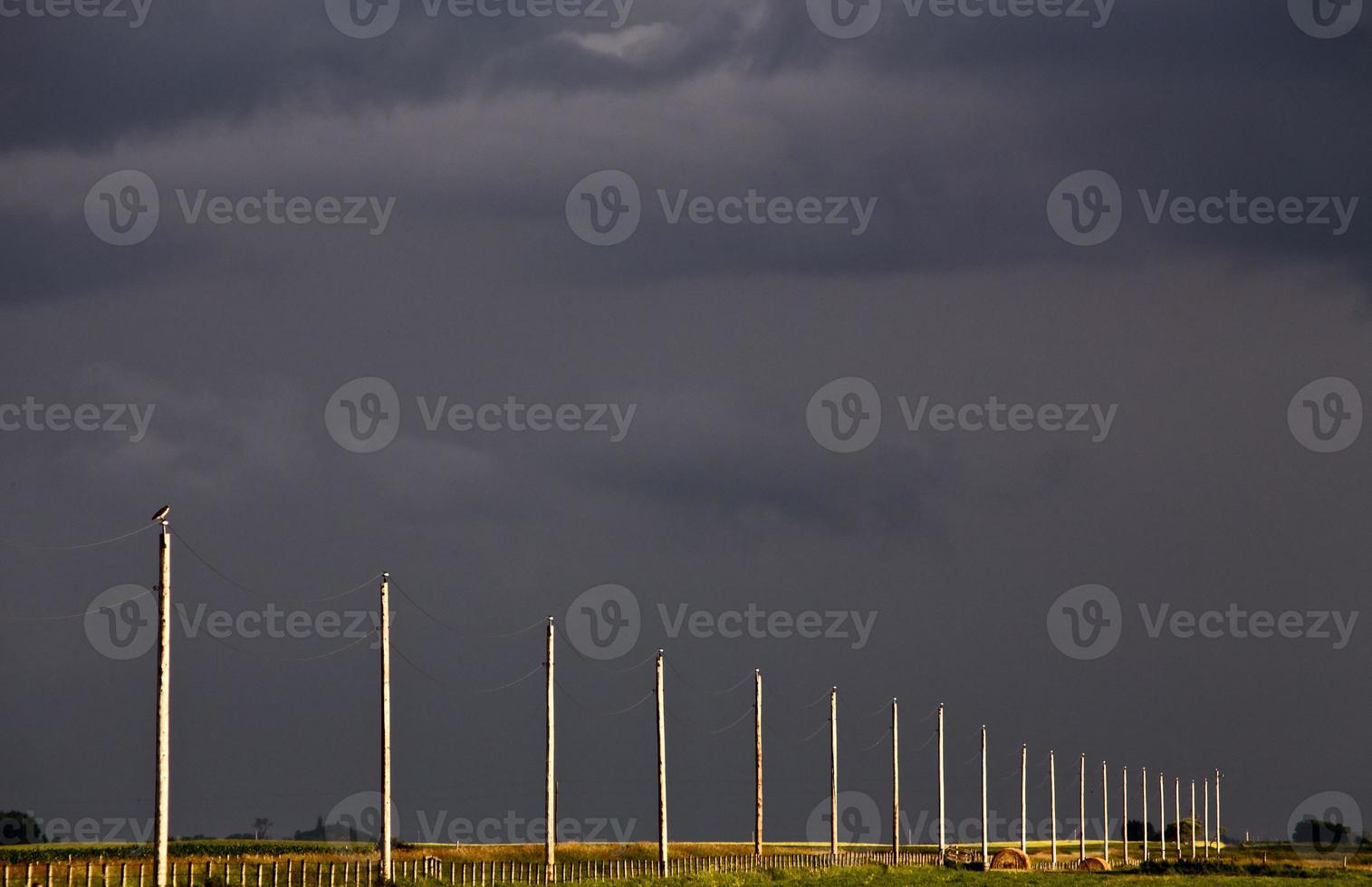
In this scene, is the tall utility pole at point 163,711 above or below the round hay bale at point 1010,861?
above

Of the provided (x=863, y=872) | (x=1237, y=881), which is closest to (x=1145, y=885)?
(x=1237, y=881)

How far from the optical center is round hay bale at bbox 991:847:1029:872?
346 ft

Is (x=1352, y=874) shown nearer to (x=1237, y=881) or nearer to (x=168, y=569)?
(x=1237, y=881)

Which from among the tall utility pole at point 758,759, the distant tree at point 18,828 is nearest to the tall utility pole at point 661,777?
the tall utility pole at point 758,759

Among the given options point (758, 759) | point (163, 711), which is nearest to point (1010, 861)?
point (758, 759)

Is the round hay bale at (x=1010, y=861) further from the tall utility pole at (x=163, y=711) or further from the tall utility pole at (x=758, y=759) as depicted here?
the tall utility pole at (x=163, y=711)

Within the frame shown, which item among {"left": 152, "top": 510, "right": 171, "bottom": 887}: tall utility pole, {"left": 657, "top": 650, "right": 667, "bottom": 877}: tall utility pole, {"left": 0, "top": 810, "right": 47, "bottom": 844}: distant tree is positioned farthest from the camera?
{"left": 0, "top": 810, "right": 47, "bottom": 844}: distant tree

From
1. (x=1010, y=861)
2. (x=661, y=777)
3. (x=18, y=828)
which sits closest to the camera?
(x=661, y=777)

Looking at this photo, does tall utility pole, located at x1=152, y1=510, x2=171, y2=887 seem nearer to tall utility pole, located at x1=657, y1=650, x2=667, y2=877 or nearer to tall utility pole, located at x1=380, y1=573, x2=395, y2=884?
tall utility pole, located at x1=380, y1=573, x2=395, y2=884

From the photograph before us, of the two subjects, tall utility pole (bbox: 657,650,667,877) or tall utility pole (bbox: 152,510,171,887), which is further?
tall utility pole (bbox: 657,650,667,877)

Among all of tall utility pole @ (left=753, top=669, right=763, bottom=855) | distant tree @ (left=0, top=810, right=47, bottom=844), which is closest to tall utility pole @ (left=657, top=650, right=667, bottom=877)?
tall utility pole @ (left=753, top=669, right=763, bottom=855)

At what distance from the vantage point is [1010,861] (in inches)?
4198

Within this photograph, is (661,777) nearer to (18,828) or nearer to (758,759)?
(758,759)

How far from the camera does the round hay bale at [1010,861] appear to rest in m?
106
